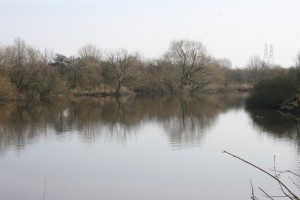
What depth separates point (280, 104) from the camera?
87.7 ft

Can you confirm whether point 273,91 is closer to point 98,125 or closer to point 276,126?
point 276,126

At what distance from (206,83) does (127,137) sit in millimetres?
36712

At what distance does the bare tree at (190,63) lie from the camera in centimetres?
5175

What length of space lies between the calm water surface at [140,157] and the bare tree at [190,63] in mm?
28904

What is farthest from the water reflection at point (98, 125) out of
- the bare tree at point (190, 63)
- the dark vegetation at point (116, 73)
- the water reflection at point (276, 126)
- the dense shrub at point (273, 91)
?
the bare tree at point (190, 63)

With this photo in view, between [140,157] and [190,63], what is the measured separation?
132ft

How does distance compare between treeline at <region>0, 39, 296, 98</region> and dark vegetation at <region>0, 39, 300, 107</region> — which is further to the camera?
treeline at <region>0, 39, 296, 98</region>

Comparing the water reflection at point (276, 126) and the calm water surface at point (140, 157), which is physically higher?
the water reflection at point (276, 126)

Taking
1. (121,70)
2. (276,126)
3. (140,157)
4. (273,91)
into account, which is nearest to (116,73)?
(121,70)

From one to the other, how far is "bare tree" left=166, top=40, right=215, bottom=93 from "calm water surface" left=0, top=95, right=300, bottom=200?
28904mm

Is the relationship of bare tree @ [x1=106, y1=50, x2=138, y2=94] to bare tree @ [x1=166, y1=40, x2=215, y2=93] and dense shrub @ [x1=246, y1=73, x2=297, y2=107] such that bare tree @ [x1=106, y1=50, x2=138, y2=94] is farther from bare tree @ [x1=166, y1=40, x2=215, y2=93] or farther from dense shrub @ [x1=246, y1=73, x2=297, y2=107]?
dense shrub @ [x1=246, y1=73, x2=297, y2=107]

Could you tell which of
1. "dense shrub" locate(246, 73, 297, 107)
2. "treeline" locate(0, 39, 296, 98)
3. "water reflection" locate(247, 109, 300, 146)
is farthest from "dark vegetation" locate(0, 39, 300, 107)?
"water reflection" locate(247, 109, 300, 146)

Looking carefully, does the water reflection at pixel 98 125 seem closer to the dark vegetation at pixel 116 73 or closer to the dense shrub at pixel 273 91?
the dense shrub at pixel 273 91

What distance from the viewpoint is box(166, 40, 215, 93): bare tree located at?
51.8m
